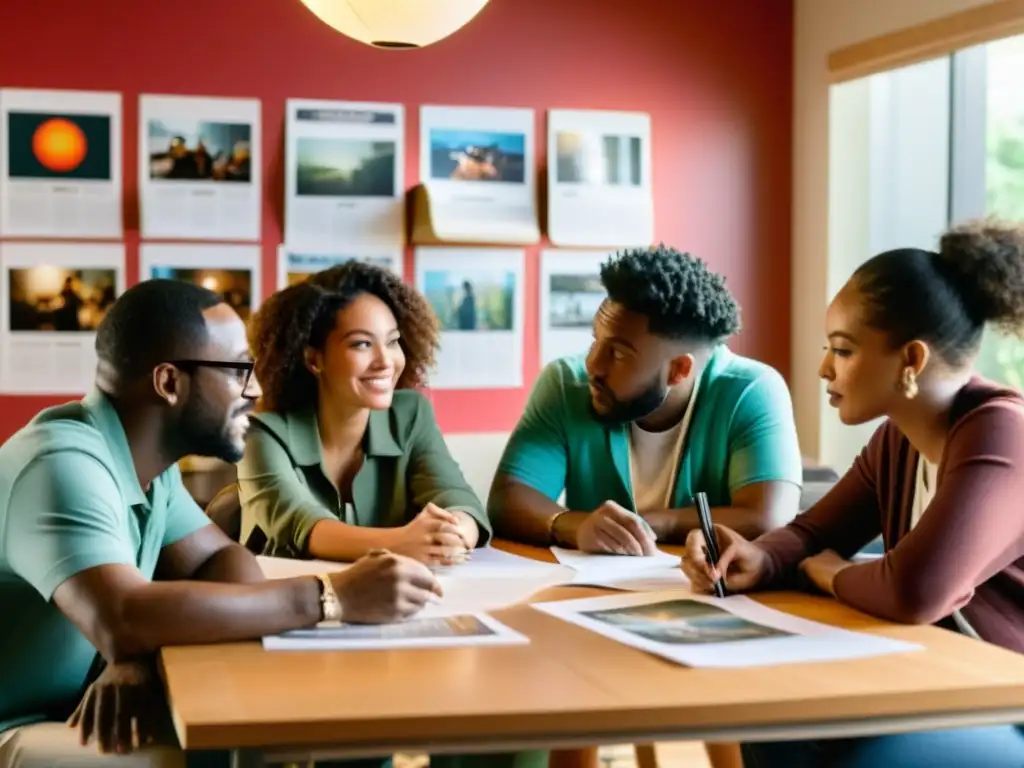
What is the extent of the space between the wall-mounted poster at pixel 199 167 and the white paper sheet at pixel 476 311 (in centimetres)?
50

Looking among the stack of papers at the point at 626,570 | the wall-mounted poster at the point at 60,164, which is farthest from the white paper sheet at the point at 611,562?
the wall-mounted poster at the point at 60,164

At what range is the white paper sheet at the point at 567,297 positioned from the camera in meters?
3.64

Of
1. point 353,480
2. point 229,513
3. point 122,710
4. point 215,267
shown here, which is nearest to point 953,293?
point 353,480

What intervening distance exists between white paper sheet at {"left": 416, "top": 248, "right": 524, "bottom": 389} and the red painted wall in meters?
0.04

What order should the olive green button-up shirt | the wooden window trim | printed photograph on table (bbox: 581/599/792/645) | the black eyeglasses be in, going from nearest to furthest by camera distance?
printed photograph on table (bbox: 581/599/792/645) → the black eyeglasses → the olive green button-up shirt → the wooden window trim

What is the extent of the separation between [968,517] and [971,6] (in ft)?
6.00

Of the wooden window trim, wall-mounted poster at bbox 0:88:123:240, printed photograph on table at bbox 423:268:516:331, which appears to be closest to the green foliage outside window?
the wooden window trim

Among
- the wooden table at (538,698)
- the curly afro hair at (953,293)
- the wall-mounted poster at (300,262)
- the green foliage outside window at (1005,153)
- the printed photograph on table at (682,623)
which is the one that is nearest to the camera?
the wooden table at (538,698)

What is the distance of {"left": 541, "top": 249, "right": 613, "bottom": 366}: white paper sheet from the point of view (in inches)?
143

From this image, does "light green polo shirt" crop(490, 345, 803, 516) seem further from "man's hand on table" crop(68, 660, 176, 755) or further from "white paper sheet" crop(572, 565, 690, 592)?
"man's hand on table" crop(68, 660, 176, 755)

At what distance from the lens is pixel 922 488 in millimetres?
1816

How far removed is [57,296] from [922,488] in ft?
7.68

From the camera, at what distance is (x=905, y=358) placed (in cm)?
175

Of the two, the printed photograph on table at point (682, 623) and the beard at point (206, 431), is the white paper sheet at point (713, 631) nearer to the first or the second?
the printed photograph on table at point (682, 623)
